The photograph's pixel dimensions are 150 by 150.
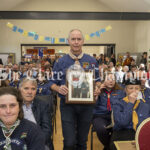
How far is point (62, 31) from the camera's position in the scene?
15.4 metres

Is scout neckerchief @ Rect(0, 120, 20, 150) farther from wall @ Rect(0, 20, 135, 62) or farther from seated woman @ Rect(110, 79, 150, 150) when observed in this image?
wall @ Rect(0, 20, 135, 62)

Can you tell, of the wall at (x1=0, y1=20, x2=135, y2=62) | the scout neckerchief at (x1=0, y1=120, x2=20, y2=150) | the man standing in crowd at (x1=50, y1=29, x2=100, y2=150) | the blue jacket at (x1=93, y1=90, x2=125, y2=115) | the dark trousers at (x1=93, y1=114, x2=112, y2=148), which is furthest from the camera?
the wall at (x1=0, y1=20, x2=135, y2=62)

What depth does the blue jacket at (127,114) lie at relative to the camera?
7.64ft

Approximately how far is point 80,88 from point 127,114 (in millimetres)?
579

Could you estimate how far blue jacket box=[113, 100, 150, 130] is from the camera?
2330mm

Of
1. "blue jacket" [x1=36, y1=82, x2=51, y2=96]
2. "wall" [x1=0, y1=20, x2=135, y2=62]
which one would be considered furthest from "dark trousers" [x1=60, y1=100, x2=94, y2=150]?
"wall" [x1=0, y1=20, x2=135, y2=62]

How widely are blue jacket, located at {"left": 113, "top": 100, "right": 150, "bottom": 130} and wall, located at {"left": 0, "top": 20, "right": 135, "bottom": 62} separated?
1341cm

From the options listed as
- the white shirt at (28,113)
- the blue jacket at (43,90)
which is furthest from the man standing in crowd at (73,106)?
the blue jacket at (43,90)

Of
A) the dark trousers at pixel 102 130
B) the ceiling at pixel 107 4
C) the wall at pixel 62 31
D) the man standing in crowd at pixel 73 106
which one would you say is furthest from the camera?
the wall at pixel 62 31

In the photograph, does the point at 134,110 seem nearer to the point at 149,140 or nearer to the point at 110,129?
the point at 110,129

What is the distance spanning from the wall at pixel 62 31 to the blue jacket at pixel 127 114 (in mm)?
13409

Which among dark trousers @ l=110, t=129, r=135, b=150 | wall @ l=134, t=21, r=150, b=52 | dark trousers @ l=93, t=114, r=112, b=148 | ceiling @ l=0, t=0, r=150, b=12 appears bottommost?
dark trousers @ l=93, t=114, r=112, b=148

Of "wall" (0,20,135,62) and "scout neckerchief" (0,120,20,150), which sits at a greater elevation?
"wall" (0,20,135,62)

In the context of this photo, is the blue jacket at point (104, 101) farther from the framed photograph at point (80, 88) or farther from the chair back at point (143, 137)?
the chair back at point (143, 137)
